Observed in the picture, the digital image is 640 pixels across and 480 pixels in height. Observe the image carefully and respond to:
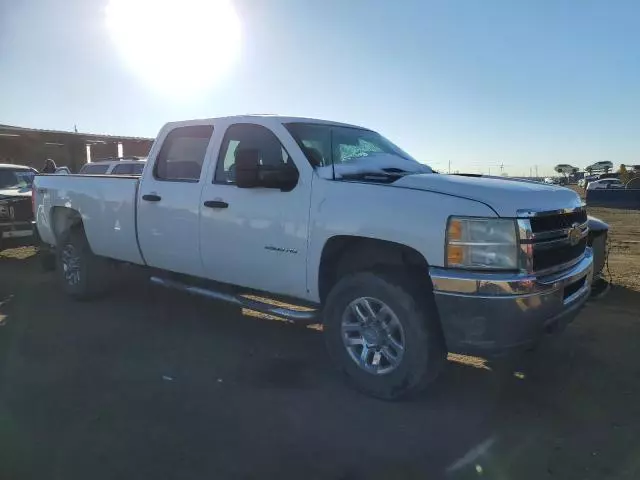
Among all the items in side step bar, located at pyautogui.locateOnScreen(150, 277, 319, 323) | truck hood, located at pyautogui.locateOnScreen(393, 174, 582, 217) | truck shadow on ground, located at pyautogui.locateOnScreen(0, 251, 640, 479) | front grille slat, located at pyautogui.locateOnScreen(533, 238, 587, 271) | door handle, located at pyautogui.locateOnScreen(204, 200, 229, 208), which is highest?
truck hood, located at pyautogui.locateOnScreen(393, 174, 582, 217)

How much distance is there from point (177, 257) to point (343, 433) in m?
2.68

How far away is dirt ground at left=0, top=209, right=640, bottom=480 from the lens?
123 inches

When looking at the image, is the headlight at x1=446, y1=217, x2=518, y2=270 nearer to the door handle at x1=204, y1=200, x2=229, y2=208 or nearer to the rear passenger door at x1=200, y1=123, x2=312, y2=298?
the rear passenger door at x1=200, y1=123, x2=312, y2=298

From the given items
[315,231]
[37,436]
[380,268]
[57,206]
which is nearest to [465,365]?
[380,268]

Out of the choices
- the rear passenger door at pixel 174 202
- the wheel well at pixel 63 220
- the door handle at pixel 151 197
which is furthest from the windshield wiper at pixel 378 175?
the wheel well at pixel 63 220

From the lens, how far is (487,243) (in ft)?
11.4

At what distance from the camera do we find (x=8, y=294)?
24.6 ft

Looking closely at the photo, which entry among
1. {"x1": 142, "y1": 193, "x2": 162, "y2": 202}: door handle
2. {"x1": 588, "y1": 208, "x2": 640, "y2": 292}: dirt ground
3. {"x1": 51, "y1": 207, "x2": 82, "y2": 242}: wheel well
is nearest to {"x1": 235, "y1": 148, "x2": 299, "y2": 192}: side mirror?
{"x1": 142, "y1": 193, "x2": 162, "y2": 202}: door handle

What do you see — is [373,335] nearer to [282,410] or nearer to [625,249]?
[282,410]

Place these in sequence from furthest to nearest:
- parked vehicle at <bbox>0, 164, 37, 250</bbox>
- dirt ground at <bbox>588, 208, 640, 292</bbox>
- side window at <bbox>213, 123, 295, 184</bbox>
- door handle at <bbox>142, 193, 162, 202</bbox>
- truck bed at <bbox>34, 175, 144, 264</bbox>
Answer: parked vehicle at <bbox>0, 164, 37, 250</bbox> < dirt ground at <bbox>588, 208, 640, 292</bbox> < truck bed at <bbox>34, 175, 144, 264</bbox> < door handle at <bbox>142, 193, 162, 202</bbox> < side window at <bbox>213, 123, 295, 184</bbox>

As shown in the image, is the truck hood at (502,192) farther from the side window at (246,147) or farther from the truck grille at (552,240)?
the side window at (246,147)

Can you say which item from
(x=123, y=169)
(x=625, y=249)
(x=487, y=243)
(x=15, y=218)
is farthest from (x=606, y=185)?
(x=487, y=243)

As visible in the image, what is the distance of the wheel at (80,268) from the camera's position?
22.2ft

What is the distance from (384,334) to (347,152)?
5.86ft
